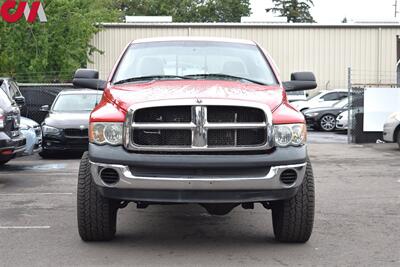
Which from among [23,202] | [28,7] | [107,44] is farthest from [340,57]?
[23,202]

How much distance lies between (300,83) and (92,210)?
2.66 metres

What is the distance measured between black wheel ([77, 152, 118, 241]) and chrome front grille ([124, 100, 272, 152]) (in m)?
0.70

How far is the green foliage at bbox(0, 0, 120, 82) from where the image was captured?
27031mm

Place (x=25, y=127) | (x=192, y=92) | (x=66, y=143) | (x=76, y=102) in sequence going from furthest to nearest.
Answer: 1. (x=76, y=102)
2. (x=66, y=143)
3. (x=25, y=127)
4. (x=192, y=92)

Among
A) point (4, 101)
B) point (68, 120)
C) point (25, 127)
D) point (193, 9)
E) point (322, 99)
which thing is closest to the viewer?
point (4, 101)

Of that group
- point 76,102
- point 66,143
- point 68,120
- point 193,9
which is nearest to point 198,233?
point 66,143

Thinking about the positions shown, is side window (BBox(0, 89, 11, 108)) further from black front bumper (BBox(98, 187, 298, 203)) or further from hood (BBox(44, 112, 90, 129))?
black front bumper (BBox(98, 187, 298, 203))

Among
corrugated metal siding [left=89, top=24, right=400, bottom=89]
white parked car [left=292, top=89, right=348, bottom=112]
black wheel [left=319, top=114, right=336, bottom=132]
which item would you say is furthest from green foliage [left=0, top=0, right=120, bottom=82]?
black wheel [left=319, top=114, right=336, bottom=132]

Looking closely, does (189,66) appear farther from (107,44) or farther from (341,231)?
(107,44)

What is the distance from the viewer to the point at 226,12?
6606 centimetres

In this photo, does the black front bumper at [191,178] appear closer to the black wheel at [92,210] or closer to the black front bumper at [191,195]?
the black front bumper at [191,195]

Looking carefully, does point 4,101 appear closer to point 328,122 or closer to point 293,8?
point 328,122

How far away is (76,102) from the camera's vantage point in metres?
15.6

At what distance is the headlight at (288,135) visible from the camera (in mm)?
5695
